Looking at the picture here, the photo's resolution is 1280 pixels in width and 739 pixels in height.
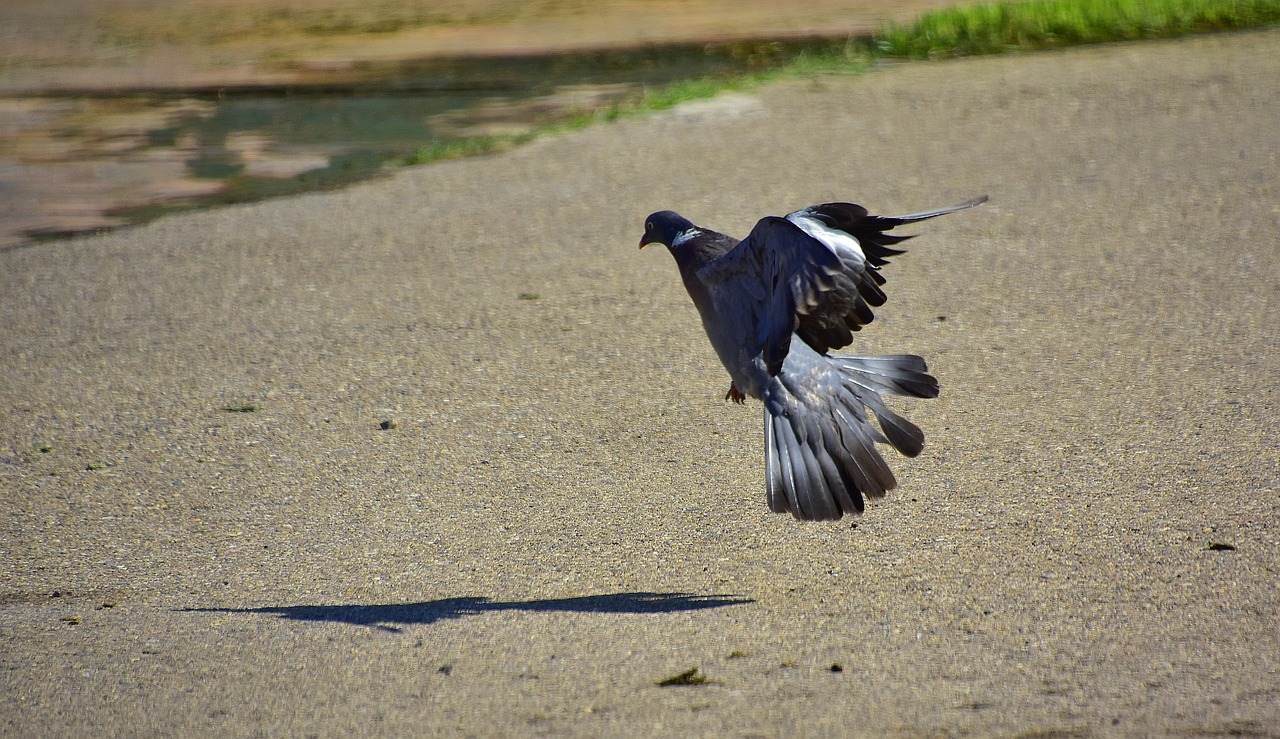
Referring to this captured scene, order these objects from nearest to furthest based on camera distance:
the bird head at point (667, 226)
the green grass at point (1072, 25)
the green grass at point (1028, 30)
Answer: the bird head at point (667, 226), the green grass at point (1028, 30), the green grass at point (1072, 25)

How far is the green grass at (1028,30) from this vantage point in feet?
35.5

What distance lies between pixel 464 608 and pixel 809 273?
1236mm

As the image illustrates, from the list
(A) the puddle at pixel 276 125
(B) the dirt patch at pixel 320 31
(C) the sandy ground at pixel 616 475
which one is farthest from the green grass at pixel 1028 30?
(C) the sandy ground at pixel 616 475

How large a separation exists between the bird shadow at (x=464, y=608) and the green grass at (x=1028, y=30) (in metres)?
7.40

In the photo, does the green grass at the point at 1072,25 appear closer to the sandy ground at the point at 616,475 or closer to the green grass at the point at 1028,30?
the green grass at the point at 1028,30

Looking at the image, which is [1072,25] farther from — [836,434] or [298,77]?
[836,434]

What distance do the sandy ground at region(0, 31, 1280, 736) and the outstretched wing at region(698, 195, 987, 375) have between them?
0.61 metres

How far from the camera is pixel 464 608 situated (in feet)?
11.0

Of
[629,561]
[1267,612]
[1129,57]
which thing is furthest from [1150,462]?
[1129,57]

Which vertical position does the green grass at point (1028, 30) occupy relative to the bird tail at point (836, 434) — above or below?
above

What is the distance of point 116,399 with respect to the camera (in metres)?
5.14

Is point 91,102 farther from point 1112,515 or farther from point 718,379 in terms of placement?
point 1112,515

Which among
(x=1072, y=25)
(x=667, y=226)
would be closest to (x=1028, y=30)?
(x=1072, y=25)

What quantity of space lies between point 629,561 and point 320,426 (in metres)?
1.66
